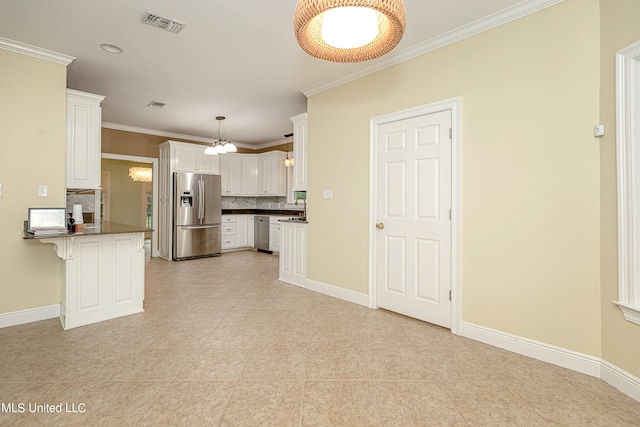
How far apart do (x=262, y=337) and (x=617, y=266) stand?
8.39ft

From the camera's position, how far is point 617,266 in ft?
6.27

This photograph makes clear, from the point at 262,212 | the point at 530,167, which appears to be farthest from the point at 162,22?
the point at 262,212

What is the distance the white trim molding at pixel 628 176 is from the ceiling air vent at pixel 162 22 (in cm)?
320

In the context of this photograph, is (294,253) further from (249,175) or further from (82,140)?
(249,175)

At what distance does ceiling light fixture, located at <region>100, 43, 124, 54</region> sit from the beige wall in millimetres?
3986

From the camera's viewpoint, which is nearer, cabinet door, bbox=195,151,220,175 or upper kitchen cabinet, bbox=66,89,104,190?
upper kitchen cabinet, bbox=66,89,104,190

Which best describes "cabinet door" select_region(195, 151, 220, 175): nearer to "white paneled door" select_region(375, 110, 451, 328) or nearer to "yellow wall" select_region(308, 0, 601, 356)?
"white paneled door" select_region(375, 110, 451, 328)

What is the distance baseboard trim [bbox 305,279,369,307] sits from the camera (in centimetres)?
347

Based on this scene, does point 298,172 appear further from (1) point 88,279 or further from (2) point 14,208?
(2) point 14,208

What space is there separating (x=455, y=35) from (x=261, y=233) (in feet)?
18.7

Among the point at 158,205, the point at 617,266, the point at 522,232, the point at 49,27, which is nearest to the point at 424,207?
the point at 522,232

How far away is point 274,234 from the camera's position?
7.00 metres

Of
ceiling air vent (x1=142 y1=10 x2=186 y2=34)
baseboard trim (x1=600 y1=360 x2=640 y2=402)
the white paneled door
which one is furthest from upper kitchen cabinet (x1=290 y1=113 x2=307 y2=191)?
baseboard trim (x1=600 y1=360 x2=640 y2=402)

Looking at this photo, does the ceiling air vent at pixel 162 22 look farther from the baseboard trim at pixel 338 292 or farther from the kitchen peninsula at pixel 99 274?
the baseboard trim at pixel 338 292
